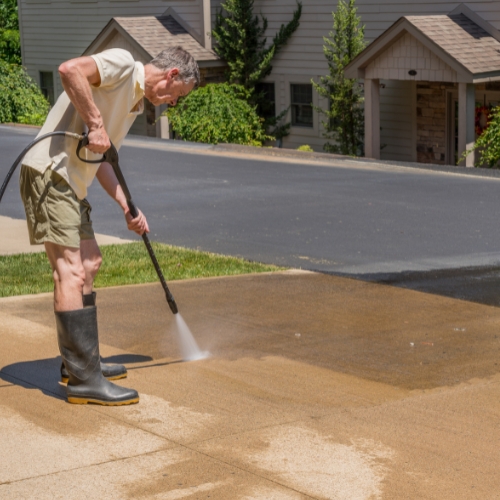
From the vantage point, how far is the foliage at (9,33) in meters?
36.6

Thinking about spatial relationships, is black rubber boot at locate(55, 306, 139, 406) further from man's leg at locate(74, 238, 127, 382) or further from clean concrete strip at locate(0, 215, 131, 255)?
clean concrete strip at locate(0, 215, 131, 255)

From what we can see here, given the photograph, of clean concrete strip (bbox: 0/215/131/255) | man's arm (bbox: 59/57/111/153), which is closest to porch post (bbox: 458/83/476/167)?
clean concrete strip (bbox: 0/215/131/255)

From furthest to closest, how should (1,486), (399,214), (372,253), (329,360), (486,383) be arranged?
(399,214)
(372,253)
(329,360)
(486,383)
(1,486)

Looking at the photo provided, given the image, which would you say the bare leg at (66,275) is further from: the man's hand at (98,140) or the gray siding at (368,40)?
the gray siding at (368,40)

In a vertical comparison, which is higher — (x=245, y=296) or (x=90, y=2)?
(x=90, y=2)

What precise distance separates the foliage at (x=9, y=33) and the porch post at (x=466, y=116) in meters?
20.2

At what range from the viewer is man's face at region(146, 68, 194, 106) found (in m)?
5.32

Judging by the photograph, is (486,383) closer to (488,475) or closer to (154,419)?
(488,475)

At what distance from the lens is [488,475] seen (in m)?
4.41

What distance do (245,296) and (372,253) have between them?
278 centimetres

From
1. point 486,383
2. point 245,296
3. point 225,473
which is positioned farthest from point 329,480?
point 245,296

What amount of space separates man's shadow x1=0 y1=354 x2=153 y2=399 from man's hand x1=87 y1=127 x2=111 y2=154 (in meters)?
1.36

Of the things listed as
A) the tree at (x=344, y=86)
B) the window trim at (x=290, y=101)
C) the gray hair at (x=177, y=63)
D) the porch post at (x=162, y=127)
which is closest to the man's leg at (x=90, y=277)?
the gray hair at (x=177, y=63)

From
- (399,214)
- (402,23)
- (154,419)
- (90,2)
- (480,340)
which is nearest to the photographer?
(154,419)
